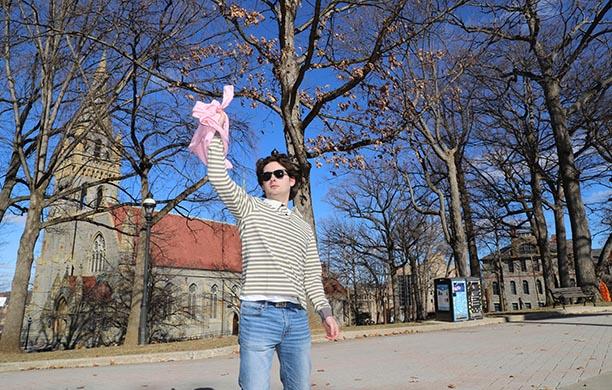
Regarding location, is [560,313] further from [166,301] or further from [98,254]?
[98,254]

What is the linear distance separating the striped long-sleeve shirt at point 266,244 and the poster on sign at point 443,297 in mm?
14149

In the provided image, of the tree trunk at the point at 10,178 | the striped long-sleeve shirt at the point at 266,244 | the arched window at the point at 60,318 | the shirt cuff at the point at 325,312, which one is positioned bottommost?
the arched window at the point at 60,318

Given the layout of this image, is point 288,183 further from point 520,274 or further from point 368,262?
point 520,274

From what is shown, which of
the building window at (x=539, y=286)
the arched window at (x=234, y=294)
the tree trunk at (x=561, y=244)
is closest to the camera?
the tree trunk at (x=561, y=244)

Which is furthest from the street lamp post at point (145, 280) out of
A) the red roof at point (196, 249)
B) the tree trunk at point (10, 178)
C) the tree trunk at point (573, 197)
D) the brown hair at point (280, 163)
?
the red roof at point (196, 249)

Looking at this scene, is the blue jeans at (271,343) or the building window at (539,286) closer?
the blue jeans at (271,343)

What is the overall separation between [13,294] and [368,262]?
1163 inches

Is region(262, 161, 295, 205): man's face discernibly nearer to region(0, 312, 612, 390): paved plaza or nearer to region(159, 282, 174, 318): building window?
region(0, 312, 612, 390): paved plaza

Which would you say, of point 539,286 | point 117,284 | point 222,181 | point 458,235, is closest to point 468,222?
point 458,235

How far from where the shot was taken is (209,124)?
2555mm

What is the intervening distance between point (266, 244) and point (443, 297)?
14.8 meters

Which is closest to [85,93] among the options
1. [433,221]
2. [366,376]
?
[366,376]

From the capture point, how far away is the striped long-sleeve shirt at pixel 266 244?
2.60 m

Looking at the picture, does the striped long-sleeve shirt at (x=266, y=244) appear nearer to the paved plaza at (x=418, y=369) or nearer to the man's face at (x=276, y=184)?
the man's face at (x=276, y=184)
